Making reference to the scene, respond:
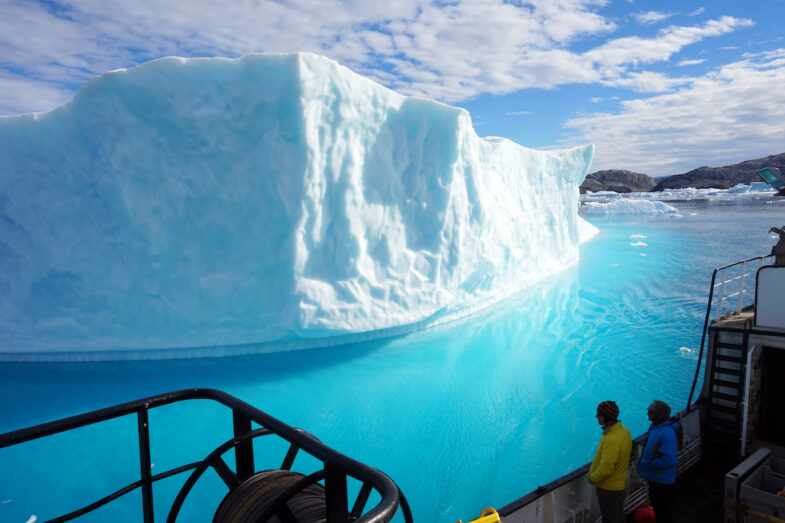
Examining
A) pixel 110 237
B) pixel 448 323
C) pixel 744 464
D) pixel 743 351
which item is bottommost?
pixel 448 323

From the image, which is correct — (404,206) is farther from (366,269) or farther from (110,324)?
(110,324)

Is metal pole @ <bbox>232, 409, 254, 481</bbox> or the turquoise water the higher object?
metal pole @ <bbox>232, 409, 254, 481</bbox>

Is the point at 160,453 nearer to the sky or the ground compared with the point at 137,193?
nearer to the ground

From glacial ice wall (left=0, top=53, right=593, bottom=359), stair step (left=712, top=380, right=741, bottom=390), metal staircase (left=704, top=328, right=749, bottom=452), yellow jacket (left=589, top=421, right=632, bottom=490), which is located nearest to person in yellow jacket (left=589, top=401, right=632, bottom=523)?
yellow jacket (left=589, top=421, right=632, bottom=490)

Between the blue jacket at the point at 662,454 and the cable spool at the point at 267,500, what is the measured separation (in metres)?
2.42

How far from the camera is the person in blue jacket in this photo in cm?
290

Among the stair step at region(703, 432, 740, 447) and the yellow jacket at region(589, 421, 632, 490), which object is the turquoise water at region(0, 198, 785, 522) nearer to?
the stair step at region(703, 432, 740, 447)

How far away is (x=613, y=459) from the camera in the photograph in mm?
2867

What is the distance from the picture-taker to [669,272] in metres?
14.6

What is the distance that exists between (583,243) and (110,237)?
2089 cm

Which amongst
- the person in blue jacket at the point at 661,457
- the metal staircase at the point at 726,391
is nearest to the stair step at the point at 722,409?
the metal staircase at the point at 726,391

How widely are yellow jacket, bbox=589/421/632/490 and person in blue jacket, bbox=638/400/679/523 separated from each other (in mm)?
168

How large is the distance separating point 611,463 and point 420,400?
3.45 m

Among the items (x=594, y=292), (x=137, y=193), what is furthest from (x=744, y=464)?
(x=594, y=292)
